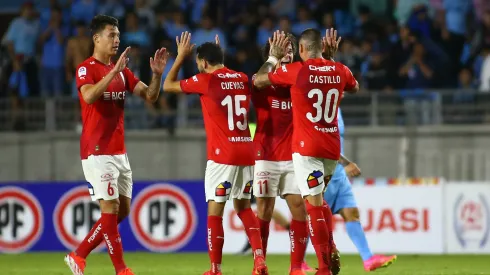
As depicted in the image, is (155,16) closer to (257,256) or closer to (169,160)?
(169,160)

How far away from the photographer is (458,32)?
20.4 meters

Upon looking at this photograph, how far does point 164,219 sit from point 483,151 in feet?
17.5

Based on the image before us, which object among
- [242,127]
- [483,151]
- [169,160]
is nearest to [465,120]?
[483,151]

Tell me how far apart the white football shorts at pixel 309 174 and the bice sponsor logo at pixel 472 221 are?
6353 mm

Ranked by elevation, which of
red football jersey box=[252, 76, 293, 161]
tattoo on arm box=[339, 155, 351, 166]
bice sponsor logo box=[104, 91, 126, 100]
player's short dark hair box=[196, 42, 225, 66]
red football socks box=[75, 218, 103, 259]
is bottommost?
red football socks box=[75, 218, 103, 259]

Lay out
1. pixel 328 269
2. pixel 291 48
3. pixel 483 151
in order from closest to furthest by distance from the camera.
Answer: pixel 328 269 → pixel 291 48 → pixel 483 151

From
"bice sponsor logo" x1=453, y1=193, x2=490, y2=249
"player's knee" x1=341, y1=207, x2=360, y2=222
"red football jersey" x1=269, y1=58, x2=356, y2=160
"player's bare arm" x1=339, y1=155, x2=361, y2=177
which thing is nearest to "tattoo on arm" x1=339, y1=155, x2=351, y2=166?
"player's bare arm" x1=339, y1=155, x2=361, y2=177

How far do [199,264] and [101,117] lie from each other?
4148 mm

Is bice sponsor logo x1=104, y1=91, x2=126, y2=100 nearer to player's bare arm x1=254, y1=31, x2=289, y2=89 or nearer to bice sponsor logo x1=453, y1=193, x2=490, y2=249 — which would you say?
player's bare arm x1=254, y1=31, x2=289, y2=89

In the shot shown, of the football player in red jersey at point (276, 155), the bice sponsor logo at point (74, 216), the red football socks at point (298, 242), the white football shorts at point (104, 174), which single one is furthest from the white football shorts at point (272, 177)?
the bice sponsor logo at point (74, 216)

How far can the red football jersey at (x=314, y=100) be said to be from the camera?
10680 mm

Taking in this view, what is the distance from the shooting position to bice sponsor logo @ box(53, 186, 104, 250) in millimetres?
17172

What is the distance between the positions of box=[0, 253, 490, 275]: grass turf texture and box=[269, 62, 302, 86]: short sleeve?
2805mm

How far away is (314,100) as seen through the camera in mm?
10695
